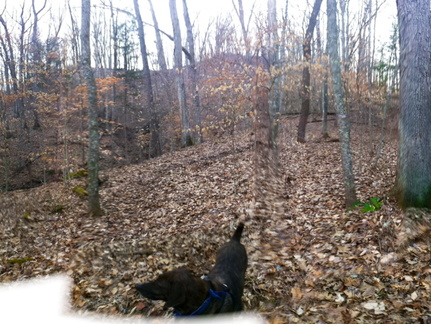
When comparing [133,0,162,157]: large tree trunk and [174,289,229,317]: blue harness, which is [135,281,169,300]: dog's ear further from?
[133,0,162,157]: large tree trunk

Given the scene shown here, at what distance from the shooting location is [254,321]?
3.42 m

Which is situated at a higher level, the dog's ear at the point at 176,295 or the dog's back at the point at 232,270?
the dog's ear at the point at 176,295

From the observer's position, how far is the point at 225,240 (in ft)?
18.1

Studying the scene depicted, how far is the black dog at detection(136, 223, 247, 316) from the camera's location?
2.49m

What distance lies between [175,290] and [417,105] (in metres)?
4.73

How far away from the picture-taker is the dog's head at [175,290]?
8.10 ft

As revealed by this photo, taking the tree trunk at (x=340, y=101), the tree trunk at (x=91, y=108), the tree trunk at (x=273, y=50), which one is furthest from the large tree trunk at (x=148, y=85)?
the tree trunk at (x=340, y=101)

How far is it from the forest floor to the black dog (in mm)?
549

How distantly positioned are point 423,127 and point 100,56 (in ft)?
99.0

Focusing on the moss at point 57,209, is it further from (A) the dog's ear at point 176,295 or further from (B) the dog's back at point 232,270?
(A) the dog's ear at point 176,295

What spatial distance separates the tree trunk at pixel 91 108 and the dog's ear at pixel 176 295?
17.2 ft

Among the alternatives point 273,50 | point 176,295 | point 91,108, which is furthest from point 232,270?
point 273,50

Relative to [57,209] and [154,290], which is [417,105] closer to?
[154,290]

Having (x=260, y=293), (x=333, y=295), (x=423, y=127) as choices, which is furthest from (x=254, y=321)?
(x=423, y=127)
